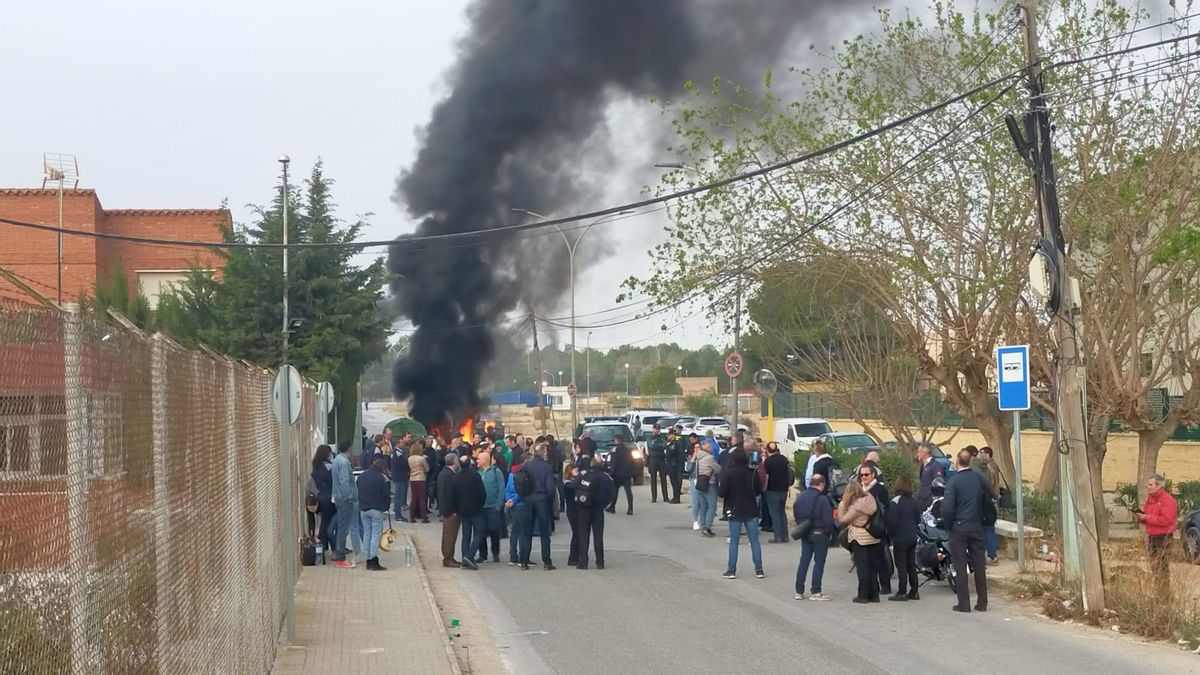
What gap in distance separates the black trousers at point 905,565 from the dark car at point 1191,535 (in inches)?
156

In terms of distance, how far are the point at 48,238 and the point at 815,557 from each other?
36.8m

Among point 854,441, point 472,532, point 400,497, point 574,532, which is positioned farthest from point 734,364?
point 472,532

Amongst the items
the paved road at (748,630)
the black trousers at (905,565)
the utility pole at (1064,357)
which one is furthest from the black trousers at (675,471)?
the utility pole at (1064,357)

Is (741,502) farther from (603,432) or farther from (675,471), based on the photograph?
(603,432)

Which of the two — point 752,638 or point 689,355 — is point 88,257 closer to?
point 752,638

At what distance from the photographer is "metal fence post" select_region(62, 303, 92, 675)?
2977 millimetres

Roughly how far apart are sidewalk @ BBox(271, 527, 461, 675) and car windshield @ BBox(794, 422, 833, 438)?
22.5 metres

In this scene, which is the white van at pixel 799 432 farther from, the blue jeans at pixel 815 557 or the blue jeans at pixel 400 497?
the blue jeans at pixel 815 557

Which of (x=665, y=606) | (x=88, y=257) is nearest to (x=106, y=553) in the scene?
(x=665, y=606)

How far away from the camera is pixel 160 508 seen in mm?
4414

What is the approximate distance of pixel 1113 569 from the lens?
1284 cm

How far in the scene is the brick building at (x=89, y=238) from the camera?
42062 millimetres

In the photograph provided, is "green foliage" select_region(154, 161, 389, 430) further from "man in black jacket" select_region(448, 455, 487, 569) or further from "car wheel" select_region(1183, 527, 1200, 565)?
"car wheel" select_region(1183, 527, 1200, 565)

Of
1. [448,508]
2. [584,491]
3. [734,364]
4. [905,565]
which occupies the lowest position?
[905,565]
